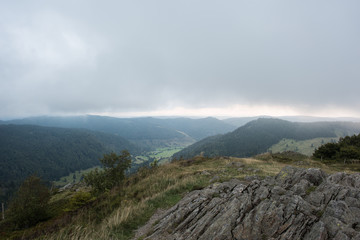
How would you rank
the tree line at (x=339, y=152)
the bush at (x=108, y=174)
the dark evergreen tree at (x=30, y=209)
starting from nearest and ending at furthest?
the bush at (x=108, y=174), the dark evergreen tree at (x=30, y=209), the tree line at (x=339, y=152)

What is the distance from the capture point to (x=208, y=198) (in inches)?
366

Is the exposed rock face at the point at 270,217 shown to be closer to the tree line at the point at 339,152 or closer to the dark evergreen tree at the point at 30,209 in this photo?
the dark evergreen tree at the point at 30,209

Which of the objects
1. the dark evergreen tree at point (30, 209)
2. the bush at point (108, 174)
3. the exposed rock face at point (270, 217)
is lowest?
the dark evergreen tree at point (30, 209)

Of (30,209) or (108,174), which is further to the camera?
(108,174)

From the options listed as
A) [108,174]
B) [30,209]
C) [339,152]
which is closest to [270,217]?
[108,174]

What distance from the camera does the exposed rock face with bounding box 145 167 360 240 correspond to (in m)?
5.72

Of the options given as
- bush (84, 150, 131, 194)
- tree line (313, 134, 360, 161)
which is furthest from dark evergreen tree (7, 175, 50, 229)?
tree line (313, 134, 360, 161)

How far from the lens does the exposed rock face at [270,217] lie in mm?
5723

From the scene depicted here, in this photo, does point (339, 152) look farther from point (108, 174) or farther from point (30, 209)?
point (30, 209)

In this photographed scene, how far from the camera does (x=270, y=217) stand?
6.45m

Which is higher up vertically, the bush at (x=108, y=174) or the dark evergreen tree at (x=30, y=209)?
the bush at (x=108, y=174)

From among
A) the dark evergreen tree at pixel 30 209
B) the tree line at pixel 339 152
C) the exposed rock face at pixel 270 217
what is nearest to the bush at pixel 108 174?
the dark evergreen tree at pixel 30 209

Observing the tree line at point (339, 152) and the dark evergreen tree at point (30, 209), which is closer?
the dark evergreen tree at point (30, 209)

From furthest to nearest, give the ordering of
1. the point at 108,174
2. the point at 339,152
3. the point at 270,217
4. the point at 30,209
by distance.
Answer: the point at 339,152 → the point at 108,174 → the point at 30,209 → the point at 270,217
